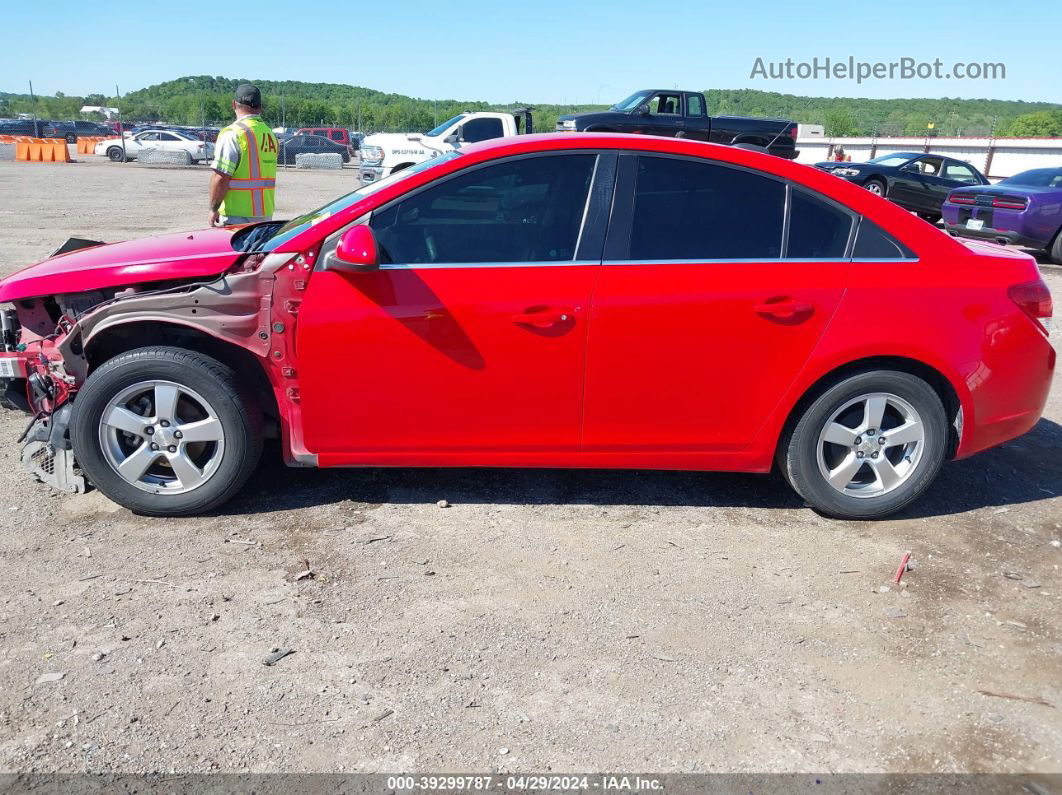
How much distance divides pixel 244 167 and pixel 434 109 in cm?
Answer: 7260

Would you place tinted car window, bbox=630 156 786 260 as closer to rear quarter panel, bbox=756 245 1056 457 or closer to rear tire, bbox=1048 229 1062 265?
rear quarter panel, bbox=756 245 1056 457

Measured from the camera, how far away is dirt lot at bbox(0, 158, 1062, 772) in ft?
8.86

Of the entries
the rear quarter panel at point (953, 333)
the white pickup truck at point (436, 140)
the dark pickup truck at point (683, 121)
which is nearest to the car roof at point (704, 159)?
the rear quarter panel at point (953, 333)

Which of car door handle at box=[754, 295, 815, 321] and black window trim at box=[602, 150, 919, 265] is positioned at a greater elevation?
black window trim at box=[602, 150, 919, 265]

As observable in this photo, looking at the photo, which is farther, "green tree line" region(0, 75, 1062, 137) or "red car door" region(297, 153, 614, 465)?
"green tree line" region(0, 75, 1062, 137)

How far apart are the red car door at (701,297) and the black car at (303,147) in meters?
36.4

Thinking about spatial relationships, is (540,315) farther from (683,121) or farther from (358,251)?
(683,121)

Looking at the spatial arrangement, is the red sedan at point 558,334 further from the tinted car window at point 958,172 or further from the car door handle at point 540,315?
the tinted car window at point 958,172

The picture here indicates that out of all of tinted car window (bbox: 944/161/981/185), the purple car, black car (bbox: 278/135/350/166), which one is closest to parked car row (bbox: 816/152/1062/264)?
the purple car

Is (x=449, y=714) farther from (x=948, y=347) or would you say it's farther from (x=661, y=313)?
(x=948, y=347)

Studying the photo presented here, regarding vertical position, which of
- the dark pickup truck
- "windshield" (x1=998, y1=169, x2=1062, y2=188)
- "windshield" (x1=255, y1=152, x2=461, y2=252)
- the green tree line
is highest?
the green tree line

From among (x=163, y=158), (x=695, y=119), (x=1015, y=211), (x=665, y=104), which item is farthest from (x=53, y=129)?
(x=1015, y=211)

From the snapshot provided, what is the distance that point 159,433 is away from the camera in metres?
3.98

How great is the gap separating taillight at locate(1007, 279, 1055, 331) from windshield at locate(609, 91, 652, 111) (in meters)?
17.7
